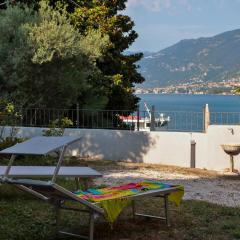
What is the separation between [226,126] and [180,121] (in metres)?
1.79

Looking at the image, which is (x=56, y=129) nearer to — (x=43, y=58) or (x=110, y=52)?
(x=43, y=58)

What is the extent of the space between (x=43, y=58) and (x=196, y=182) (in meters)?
7.52

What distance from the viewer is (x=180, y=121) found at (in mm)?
15641

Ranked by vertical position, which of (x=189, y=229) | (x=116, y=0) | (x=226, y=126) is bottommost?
(x=189, y=229)

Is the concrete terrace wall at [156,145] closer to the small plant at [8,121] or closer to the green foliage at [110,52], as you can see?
the small plant at [8,121]

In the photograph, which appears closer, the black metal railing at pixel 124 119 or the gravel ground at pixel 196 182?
the gravel ground at pixel 196 182

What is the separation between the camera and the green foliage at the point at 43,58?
1706cm

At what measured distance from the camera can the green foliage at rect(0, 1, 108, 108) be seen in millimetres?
17062

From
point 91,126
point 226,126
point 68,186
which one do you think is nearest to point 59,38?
point 91,126

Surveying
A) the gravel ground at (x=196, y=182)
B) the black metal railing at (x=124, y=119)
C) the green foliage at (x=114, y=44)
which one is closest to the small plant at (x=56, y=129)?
the black metal railing at (x=124, y=119)

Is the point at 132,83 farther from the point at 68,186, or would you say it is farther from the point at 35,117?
the point at 68,186

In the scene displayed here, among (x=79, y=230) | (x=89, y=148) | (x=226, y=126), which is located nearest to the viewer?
(x=79, y=230)

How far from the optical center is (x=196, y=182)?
11.4 metres

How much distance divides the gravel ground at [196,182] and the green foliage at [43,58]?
19.4ft
